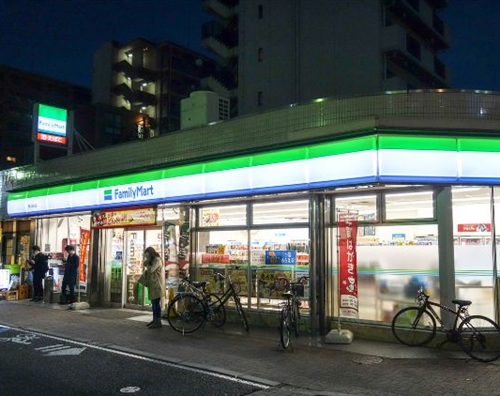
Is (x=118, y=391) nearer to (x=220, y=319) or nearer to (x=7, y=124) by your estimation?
(x=220, y=319)

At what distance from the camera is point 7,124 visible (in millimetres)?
74312

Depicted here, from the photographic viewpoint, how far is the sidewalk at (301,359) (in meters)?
6.84

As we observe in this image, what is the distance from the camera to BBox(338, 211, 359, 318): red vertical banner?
32.8 feet

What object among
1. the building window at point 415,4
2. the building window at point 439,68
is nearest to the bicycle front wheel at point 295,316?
the building window at point 415,4

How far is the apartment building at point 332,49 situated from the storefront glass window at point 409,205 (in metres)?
20.2

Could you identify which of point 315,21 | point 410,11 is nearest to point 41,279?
point 315,21

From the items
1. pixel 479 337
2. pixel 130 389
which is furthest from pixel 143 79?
pixel 130 389

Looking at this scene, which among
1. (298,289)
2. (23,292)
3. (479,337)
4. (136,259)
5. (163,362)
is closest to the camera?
(163,362)

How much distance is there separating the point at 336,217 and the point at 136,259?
6.77 metres

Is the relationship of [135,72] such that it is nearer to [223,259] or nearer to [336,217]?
[223,259]

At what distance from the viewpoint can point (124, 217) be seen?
14133 mm

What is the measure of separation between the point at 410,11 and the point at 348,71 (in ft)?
26.8

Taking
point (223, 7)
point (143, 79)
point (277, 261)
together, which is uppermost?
point (143, 79)

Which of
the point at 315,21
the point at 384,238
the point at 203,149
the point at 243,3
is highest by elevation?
the point at 243,3
